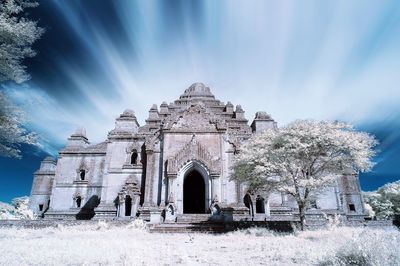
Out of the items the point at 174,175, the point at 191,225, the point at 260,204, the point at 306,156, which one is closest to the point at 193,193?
the point at 174,175

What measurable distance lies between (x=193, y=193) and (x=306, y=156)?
581 inches

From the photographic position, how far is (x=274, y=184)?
1772 cm

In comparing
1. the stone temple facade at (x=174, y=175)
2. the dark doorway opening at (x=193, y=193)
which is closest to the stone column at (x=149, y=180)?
the stone temple facade at (x=174, y=175)

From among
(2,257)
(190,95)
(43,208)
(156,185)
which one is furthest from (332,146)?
(43,208)

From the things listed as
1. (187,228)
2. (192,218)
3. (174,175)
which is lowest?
(187,228)

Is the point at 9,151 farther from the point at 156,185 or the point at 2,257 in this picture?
the point at 156,185

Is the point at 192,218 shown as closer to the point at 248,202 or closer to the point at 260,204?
the point at 248,202

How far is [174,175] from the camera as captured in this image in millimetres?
24203

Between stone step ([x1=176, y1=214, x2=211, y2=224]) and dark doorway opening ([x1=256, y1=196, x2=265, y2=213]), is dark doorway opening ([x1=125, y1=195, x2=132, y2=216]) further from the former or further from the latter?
dark doorway opening ([x1=256, y1=196, x2=265, y2=213])

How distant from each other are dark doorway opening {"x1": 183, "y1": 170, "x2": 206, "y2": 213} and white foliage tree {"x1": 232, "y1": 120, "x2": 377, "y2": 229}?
37.6ft

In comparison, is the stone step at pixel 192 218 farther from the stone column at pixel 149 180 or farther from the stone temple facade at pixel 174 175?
the stone column at pixel 149 180

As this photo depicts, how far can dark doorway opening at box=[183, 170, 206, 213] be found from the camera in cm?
2870

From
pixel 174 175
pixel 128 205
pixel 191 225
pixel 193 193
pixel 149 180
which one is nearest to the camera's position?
pixel 191 225

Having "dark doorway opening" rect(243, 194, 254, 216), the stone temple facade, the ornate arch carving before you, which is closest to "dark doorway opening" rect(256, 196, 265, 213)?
the stone temple facade
